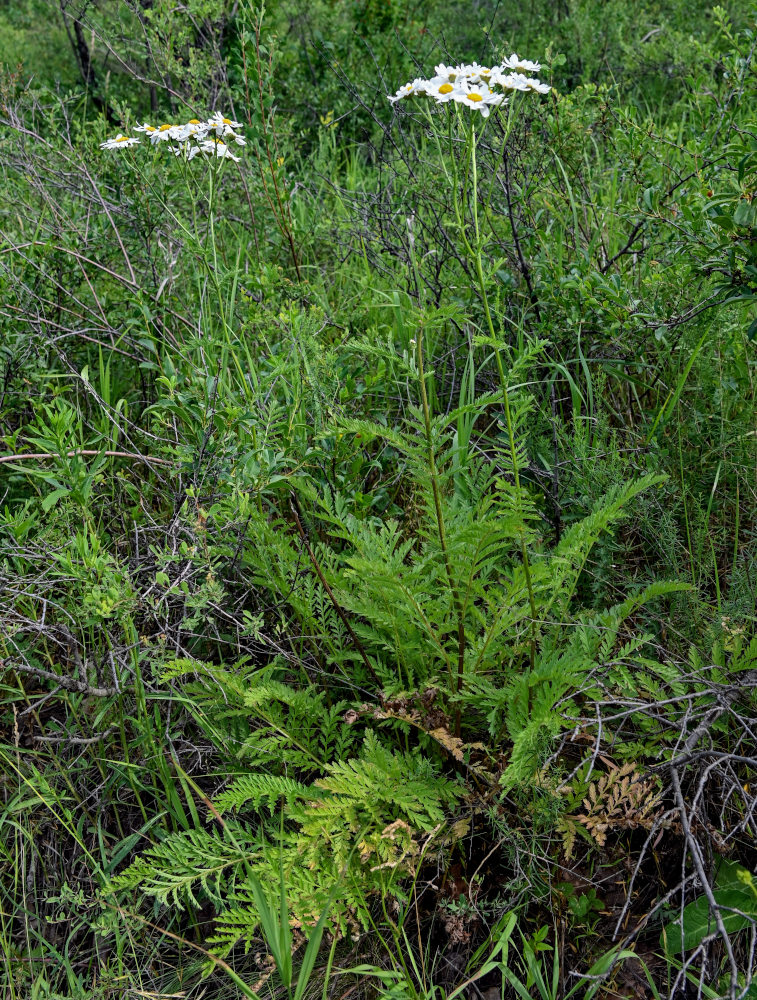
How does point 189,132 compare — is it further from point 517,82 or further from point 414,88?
point 517,82

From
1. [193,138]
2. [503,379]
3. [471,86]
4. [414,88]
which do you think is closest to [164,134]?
[193,138]

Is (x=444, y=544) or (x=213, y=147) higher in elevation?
(x=213, y=147)

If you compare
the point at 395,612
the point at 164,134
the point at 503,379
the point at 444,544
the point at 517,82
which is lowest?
the point at 395,612

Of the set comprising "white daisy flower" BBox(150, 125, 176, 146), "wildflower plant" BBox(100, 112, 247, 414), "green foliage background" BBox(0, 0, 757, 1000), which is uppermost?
"white daisy flower" BBox(150, 125, 176, 146)

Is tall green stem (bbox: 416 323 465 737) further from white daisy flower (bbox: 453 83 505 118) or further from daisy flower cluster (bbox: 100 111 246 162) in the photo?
daisy flower cluster (bbox: 100 111 246 162)

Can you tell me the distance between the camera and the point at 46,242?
2590 millimetres

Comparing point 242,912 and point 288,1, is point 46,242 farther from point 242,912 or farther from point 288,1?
point 288,1

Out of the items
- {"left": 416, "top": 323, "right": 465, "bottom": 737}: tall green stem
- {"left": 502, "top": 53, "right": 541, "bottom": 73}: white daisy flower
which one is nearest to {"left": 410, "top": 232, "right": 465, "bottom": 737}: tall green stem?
{"left": 416, "top": 323, "right": 465, "bottom": 737}: tall green stem

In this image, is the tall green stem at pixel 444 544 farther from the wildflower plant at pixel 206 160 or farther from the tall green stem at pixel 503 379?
the wildflower plant at pixel 206 160

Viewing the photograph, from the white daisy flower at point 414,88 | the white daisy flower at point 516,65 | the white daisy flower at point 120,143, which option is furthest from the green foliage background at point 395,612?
the white daisy flower at point 516,65

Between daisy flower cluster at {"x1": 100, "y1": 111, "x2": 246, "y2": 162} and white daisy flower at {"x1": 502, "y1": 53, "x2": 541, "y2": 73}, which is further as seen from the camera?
daisy flower cluster at {"x1": 100, "y1": 111, "x2": 246, "y2": 162}

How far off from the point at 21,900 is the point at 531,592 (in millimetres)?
1341

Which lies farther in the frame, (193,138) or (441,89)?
(193,138)

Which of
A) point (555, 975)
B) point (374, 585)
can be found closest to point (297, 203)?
point (374, 585)
